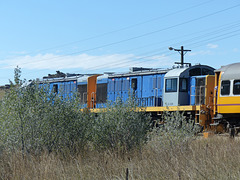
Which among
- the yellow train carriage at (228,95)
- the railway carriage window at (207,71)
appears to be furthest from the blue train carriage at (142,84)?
the yellow train carriage at (228,95)

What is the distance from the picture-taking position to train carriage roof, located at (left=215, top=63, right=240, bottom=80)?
2236 centimetres

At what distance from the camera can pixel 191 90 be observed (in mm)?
25156

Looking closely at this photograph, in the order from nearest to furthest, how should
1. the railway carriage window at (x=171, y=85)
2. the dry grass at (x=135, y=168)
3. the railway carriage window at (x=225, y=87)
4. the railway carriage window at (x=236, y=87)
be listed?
the dry grass at (x=135, y=168)
the railway carriage window at (x=236, y=87)
the railway carriage window at (x=225, y=87)
the railway carriage window at (x=171, y=85)

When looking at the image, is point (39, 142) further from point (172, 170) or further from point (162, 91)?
point (162, 91)

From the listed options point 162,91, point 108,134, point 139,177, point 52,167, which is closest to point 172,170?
point 139,177

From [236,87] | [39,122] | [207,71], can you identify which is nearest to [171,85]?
[207,71]

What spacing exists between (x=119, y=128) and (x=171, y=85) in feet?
35.5

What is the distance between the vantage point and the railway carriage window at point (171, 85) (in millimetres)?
25167

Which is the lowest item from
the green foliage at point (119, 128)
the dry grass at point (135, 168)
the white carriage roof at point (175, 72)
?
the dry grass at point (135, 168)

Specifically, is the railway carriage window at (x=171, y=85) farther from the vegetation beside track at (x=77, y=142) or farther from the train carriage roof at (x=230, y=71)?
the vegetation beside track at (x=77, y=142)

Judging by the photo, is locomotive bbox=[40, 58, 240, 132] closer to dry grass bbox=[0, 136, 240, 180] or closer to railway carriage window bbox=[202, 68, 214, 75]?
railway carriage window bbox=[202, 68, 214, 75]

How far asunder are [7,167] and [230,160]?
6339 mm

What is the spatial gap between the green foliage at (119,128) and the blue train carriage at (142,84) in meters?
9.43

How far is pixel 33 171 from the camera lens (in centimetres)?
1120
